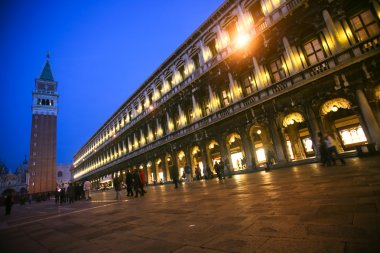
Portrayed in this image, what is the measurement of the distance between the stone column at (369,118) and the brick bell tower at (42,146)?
262 feet

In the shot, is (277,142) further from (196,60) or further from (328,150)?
(196,60)

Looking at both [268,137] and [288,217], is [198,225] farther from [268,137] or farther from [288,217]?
[268,137]

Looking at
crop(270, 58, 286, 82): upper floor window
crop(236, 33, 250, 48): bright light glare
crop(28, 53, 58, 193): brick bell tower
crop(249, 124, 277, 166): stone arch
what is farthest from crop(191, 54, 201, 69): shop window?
crop(28, 53, 58, 193): brick bell tower

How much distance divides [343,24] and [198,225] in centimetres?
1460

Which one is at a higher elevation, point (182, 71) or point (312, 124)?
point (182, 71)

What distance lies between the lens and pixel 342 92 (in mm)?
11367

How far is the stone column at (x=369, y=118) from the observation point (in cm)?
1034

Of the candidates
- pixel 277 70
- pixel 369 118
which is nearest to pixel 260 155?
pixel 277 70

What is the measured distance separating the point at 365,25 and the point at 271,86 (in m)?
5.90

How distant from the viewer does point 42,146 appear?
6531 cm

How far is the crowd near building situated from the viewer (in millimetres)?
11148

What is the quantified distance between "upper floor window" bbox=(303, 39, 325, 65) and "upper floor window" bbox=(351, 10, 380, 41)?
6.19 feet

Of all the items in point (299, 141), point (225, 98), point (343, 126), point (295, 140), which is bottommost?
point (299, 141)

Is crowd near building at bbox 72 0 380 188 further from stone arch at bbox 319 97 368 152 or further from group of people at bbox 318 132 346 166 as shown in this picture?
group of people at bbox 318 132 346 166
